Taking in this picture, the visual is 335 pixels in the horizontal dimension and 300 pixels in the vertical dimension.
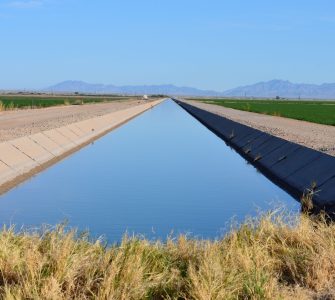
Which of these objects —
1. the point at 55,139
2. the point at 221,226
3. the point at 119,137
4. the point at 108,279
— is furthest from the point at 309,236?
the point at 119,137

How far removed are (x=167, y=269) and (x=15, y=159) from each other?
48.1 ft

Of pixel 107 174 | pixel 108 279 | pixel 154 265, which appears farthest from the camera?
pixel 107 174

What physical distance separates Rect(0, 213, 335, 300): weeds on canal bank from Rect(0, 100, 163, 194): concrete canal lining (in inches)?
397

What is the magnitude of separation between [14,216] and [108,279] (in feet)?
24.7

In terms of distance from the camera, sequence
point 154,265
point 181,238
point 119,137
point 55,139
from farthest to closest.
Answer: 1. point 119,137
2. point 55,139
3. point 181,238
4. point 154,265

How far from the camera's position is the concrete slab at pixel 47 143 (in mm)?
25581

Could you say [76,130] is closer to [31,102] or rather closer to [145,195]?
[145,195]

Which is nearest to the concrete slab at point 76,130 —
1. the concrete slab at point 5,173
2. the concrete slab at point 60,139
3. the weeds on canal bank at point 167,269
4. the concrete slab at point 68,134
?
the concrete slab at point 68,134

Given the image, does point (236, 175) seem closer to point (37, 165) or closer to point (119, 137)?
point (37, 165)

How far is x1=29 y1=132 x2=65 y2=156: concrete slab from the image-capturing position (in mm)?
25581

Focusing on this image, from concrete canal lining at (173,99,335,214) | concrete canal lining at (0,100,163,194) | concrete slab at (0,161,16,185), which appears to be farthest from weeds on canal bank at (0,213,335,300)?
concrete slab at (0,161,16,185)

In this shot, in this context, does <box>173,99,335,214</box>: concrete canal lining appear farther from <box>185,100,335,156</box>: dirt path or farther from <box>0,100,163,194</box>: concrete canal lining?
<box>0,100,163,194</box>: concrete canal lining

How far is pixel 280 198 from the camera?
16.7 metres

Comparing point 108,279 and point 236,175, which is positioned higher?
point 108,279
